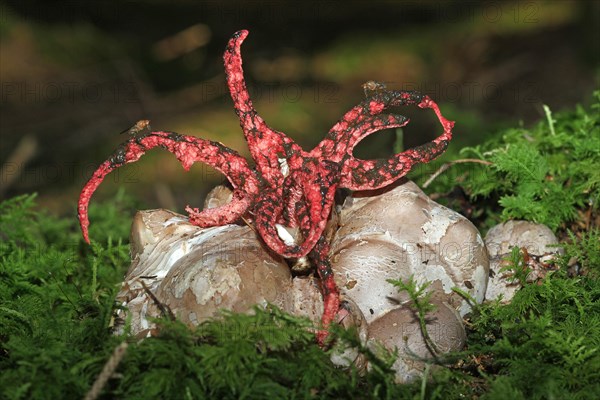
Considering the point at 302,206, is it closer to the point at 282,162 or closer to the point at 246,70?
the point at 282,162

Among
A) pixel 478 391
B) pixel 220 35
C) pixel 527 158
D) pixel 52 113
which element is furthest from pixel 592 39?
pixel 478 391

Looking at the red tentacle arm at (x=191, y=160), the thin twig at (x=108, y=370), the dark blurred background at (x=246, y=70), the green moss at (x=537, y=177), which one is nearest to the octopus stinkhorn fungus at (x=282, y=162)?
the red tentacle arm at (x=191, y=160)

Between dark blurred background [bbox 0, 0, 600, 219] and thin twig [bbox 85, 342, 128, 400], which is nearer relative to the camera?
thin twig [bbox 85, 342, 128, 400]

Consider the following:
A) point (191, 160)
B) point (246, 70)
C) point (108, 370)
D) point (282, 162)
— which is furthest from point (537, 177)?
point (246, 70)

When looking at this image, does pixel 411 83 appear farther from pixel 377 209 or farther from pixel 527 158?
pixel 377 209

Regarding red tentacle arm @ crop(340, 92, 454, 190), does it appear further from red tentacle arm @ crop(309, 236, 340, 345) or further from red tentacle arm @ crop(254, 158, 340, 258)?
red tentacle arm @ crop(309, 236, 340, 345)

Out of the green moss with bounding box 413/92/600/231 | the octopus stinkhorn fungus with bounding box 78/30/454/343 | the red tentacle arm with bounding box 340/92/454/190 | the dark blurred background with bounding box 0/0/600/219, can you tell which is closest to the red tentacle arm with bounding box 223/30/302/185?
the octopus stinkhorn fungus with bounding box 78/30/454/343

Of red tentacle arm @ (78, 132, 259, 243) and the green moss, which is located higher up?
red tentacle arm @ (78, 132, 259, 243)
